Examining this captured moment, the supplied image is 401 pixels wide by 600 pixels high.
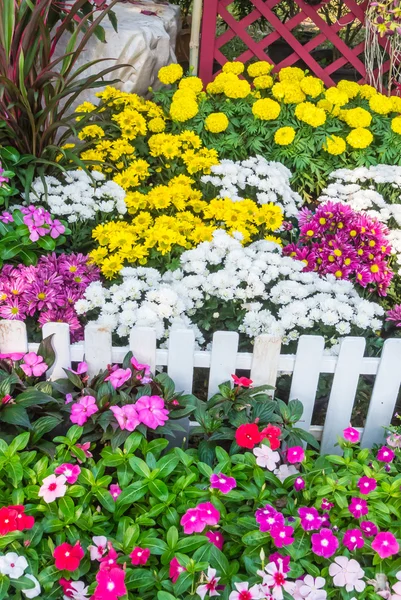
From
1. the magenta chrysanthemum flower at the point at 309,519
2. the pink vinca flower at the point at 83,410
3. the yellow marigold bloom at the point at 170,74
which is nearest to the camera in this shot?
the magenta chrysanthemum flower at the point at 309,519

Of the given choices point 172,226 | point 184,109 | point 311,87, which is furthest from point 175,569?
point 311,87

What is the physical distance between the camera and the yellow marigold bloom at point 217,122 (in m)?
3.14

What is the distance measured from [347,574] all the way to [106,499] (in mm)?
608

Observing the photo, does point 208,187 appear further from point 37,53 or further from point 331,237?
point 37,53

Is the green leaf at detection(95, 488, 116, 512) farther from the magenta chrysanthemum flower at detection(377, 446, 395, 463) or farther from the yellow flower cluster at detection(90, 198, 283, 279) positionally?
the yellow flower cluster at detection(90, 198, 283, 279)

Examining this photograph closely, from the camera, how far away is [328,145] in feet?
10.3

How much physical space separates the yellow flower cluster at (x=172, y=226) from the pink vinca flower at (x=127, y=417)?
0.76 m

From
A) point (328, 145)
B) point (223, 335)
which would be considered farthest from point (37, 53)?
point (223, 335)

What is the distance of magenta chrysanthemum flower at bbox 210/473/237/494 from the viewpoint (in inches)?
60.7

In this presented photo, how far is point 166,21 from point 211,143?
4.19 ft

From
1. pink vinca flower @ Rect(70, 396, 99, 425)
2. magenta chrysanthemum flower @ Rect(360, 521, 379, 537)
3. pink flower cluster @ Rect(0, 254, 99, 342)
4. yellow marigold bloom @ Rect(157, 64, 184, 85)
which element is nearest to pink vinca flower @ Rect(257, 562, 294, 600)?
magenta chrysanthemum flower @ Rect(360, 521, 379, 537)

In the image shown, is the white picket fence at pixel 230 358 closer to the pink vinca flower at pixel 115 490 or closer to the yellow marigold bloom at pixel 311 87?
the pink vinca flower at pixel 115 490

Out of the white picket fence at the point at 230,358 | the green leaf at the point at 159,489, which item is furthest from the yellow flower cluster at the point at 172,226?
the green leaf at the point at 159,489

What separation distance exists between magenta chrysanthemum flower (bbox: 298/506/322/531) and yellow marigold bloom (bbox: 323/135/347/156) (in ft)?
6.90
